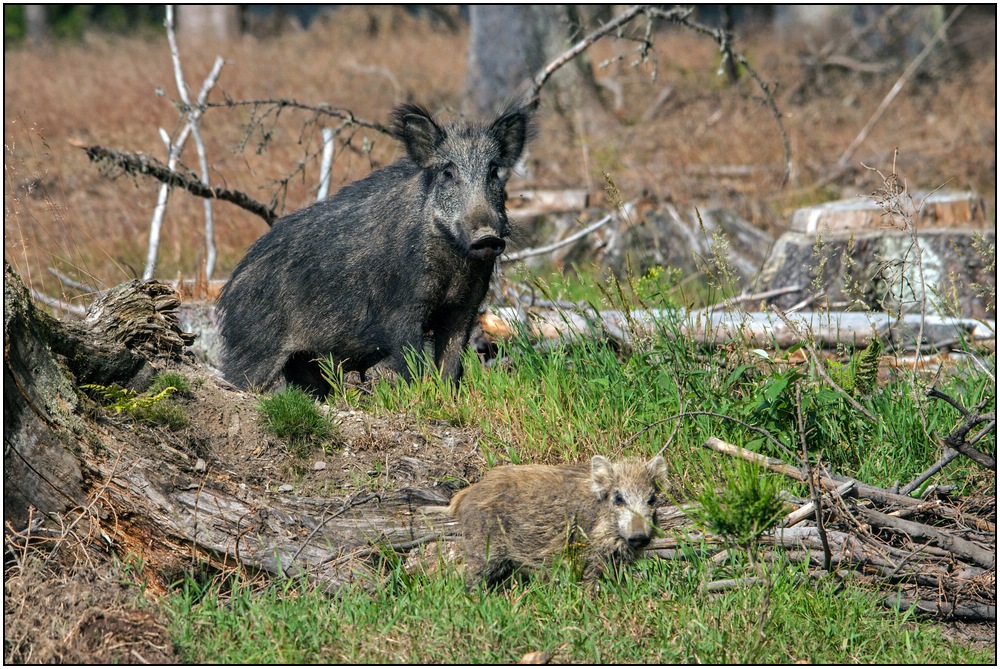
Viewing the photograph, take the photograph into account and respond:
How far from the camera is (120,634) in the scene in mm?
3699

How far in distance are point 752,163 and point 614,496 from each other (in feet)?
30.7

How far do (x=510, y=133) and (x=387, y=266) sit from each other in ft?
3.80

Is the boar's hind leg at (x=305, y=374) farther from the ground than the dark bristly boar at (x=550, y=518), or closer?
closer

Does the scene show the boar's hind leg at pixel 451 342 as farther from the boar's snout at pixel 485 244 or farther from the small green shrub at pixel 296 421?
the small green shrub at pixel 296 421

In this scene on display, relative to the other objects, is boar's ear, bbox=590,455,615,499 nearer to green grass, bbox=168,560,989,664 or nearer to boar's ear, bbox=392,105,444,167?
green grass, bbox=168,560,989,664

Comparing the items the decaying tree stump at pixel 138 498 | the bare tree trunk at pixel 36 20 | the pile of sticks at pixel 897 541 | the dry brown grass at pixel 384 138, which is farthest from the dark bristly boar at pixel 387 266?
the bare tree trunk at pixel 36 20

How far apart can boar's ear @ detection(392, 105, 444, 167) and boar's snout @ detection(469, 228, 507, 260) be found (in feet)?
2.62

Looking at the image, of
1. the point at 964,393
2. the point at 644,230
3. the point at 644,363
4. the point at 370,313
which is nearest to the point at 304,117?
the point at 644,230

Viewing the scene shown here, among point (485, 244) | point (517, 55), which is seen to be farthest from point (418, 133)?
point (517, 55)

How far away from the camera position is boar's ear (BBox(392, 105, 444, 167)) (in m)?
6.32

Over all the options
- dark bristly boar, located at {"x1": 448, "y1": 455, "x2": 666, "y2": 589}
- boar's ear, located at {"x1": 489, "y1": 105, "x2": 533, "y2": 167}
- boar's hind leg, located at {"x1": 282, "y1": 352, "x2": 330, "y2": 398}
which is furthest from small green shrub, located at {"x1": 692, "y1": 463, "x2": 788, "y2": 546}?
boar's hind leg, located at {"x1": 282, "y1": 352, "x2": 330, "y2": 398}

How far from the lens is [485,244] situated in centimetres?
588

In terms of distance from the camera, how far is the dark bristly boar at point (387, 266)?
20.4 ft

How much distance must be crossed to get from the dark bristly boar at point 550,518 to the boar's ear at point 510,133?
2.63 meters
